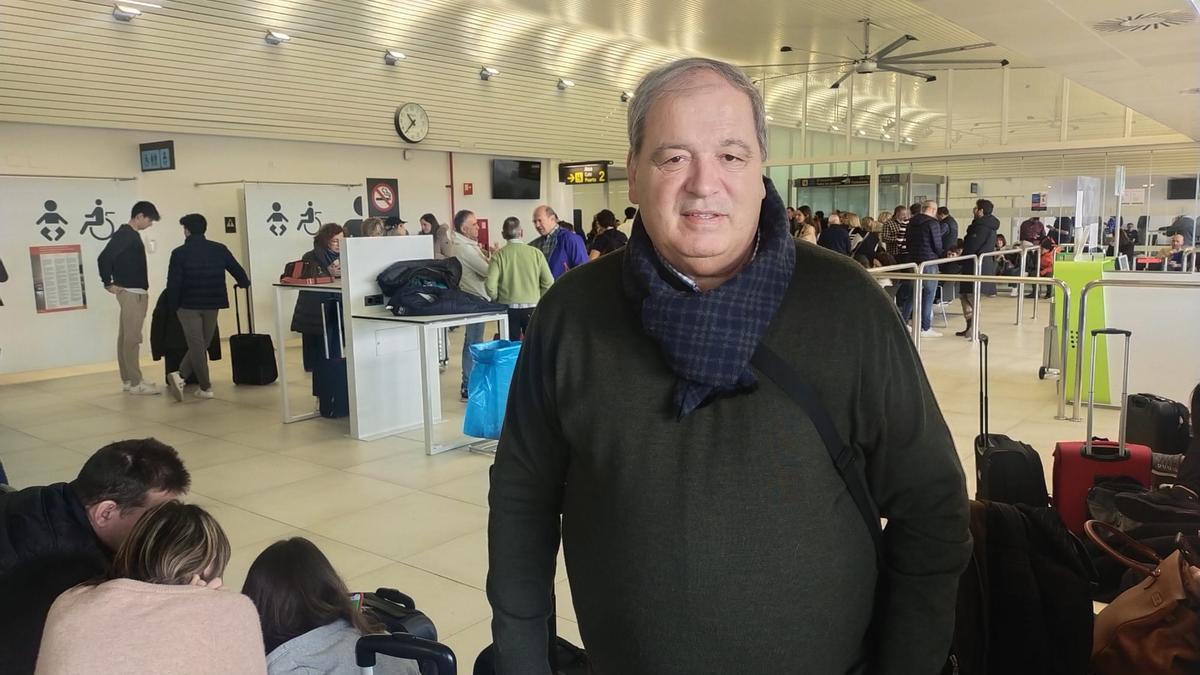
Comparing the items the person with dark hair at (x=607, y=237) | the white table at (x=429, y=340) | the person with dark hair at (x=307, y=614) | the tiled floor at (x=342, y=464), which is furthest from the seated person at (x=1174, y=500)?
the person with dark hair at (x=607, y=237)

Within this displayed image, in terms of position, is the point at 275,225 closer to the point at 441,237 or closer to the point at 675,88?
the point at 441,237

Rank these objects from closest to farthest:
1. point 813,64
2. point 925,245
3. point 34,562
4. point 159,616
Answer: point 159,616, point 34,562, point 925,245, point 813,64

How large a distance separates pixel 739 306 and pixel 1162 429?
4.10 metres

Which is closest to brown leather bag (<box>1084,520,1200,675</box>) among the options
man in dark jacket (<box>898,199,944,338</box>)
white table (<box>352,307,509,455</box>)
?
white table (<box>352,307,509,455</box>)

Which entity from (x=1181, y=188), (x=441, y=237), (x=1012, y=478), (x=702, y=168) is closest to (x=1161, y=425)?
(x=1012, y=478)

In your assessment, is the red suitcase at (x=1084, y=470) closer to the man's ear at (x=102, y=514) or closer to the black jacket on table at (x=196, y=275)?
the man's ear at (x=102, y=514)

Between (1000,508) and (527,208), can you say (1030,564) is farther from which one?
(527,208)

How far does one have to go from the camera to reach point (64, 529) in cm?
205

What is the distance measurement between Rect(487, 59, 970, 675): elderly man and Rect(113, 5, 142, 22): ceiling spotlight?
32.3 feet

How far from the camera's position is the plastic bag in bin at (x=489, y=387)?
550 centimetres

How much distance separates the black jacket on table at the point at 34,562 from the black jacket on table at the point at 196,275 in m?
5.99

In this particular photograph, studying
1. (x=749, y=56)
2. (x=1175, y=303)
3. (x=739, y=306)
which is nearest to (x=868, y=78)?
(x=749, y=56)

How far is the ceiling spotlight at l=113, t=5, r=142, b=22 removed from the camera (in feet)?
30.1

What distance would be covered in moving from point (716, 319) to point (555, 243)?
660 cm
